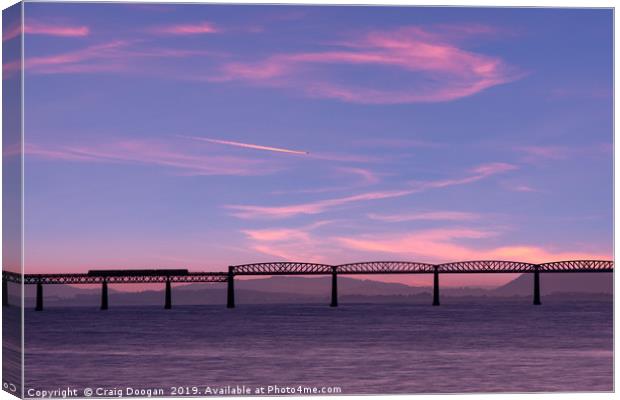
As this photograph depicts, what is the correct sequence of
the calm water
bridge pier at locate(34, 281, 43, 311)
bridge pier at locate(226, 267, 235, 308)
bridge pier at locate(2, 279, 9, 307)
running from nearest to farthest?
bridge pier at locate(2, 279, 9, 307)
the calm water
bridge pier at locate(34, 281, 43, 311)
bridge pier at locate(226, 267, 235, 308)

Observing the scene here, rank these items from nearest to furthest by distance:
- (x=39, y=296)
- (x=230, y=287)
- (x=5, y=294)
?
1. (x=5, y=294)
2. (x=39, y=296)
3. (x=230, y=287)

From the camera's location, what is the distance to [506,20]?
2955 centimetres

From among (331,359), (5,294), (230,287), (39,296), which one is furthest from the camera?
(230,287)

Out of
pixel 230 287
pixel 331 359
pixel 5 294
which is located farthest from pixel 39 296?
pixel 5 294

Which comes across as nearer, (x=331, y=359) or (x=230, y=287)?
(x=331, y=359)

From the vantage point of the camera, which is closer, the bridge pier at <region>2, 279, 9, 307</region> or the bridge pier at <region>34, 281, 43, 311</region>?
the bridge pier at <region>2, 279, 9, 307</region>

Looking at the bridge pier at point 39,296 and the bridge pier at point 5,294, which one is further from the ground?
the bridge pier at point 5,294

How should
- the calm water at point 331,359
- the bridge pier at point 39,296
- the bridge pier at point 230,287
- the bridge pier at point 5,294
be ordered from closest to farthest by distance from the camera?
the bridge pier at point 5,294 → the calm water at point 331,359 → the bridge pier at point 39,296 → the bridge pier at point 230,287

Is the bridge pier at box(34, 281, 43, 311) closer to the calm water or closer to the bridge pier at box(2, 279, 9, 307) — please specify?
the calm water

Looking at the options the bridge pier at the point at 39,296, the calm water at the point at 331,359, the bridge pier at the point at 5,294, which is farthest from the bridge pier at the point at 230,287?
the bridge pier at the point at 5,294

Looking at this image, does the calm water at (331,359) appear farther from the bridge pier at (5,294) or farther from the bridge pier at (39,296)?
the bridge pier at (39,296)

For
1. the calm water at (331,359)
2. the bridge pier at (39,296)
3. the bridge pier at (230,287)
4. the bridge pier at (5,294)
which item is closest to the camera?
the bridge pier at (5,294)

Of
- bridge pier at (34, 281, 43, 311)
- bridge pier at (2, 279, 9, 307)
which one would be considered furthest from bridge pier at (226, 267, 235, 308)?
bridge pier at (2, 279, 9, 307)

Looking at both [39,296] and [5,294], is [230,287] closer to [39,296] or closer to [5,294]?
[39,296]
